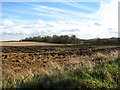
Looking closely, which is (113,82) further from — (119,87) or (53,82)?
(53,82)

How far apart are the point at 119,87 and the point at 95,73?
1344 mm

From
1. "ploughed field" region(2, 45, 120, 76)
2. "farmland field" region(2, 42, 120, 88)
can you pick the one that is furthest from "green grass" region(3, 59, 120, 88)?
"ploughed field" region(2, 45, 120, 76)

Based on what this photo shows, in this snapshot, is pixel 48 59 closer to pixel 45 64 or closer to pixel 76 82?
pixel 45 64

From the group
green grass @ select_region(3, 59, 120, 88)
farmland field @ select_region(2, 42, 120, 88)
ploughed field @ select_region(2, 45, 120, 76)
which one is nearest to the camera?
green grass @ select_region(3, 59, 120, 88)

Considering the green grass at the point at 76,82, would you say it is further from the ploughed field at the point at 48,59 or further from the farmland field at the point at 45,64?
the ploughed field at the point at 48,59

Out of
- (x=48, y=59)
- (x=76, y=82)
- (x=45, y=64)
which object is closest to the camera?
A: (x=76, y=82)

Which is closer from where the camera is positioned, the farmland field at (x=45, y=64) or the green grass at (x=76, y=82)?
the green grass at (x=76, y=82)

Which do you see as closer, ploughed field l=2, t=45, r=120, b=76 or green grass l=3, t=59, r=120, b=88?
green grass l=3, t=59, r=120, b=88

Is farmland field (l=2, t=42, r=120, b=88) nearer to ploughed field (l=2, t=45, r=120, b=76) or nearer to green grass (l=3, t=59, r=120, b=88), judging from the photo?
ploughed field (l=2, t=45, r=120, b=76)

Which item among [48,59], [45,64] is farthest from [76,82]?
[48,59]

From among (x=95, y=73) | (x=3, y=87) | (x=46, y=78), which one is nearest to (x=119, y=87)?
(x=95, y=73)

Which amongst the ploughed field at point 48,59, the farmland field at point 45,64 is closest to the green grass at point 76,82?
the farmland field at point 45,64

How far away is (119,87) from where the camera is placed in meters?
4.47

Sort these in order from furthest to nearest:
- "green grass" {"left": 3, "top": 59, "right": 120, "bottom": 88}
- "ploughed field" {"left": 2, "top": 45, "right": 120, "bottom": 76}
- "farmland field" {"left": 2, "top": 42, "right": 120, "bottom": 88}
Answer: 1. "ploughed field" {"left": 2, "top": 45, "right": 120, "bottom": 76}
2. "farmland field" {"left": 2, "top": 42, "right": 120, "bottom": 88}
3. "green grass" {"left": 3, "top": 59, "right": 120, "bottom": 88}
